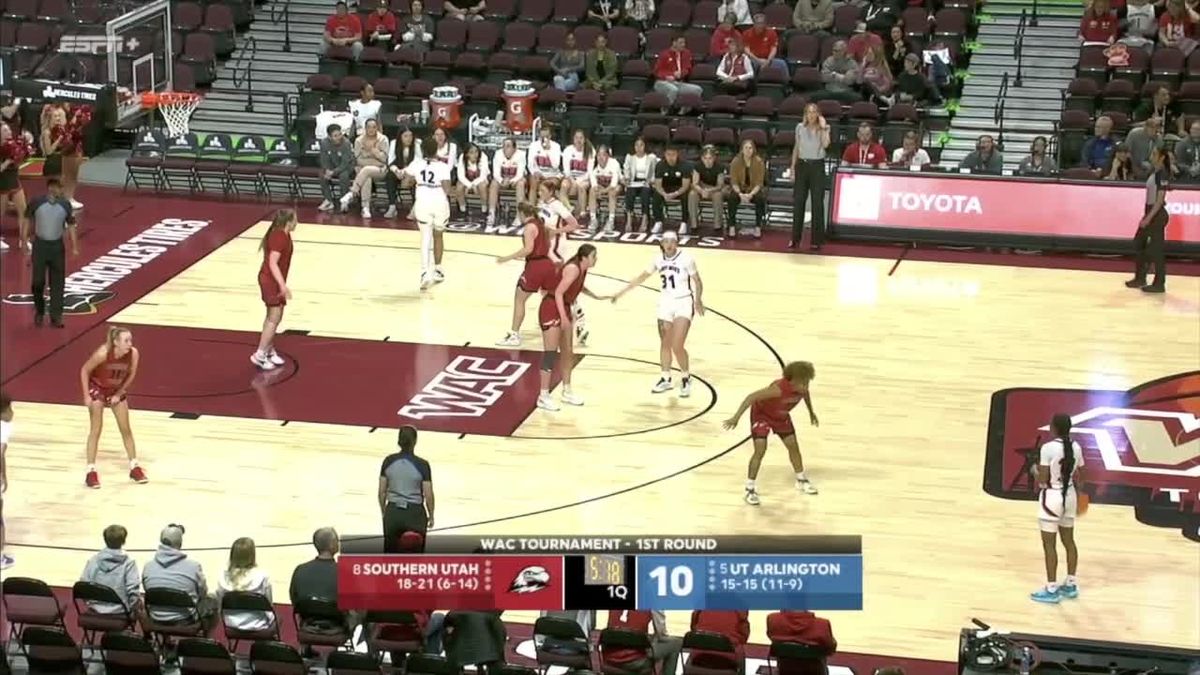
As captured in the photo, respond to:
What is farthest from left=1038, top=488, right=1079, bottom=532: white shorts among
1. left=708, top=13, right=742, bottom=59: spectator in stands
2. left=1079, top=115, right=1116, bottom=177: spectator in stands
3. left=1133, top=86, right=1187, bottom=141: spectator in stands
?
left=708, top=13, right=742, bottom=59: spectator in stands

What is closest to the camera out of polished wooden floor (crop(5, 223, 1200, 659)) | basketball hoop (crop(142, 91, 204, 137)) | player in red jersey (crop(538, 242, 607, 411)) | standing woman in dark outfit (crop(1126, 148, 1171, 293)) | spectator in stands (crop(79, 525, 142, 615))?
spectator in stands (crop(79, 525, 142, 615))

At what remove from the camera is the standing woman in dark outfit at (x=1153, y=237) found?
2294cm

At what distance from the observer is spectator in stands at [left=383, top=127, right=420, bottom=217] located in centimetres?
2628

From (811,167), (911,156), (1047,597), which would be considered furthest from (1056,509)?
(911,156)

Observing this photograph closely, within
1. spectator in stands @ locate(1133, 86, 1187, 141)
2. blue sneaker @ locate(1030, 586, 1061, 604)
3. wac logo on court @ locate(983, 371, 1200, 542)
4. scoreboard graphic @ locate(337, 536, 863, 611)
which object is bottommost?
blue sneaker @ locate(1030, 586, 1061, 604)

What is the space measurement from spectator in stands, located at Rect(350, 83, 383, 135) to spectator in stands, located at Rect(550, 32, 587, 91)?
8.75 ft

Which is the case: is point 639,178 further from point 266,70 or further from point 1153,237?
point 266,70

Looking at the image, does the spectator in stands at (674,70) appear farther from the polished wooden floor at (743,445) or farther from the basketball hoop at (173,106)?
the basketball hoop at (173,106)

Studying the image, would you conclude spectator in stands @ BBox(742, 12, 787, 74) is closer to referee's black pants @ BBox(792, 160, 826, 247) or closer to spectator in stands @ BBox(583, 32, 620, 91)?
spectator in stands @ BBox(583, 32, 620, 91)

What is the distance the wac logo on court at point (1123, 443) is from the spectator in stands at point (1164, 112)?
7.01 meters

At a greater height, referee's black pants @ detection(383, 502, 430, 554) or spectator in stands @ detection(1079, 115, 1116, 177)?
spectator in stands @ detection(1079, 115, 1116, 177)

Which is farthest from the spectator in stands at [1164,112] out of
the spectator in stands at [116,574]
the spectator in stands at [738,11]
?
the spectator in stands at [116,574]

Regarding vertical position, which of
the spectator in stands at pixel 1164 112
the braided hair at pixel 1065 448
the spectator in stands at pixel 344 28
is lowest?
the braided hair at pixel 1065 448

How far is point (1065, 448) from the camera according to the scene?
14.8m
